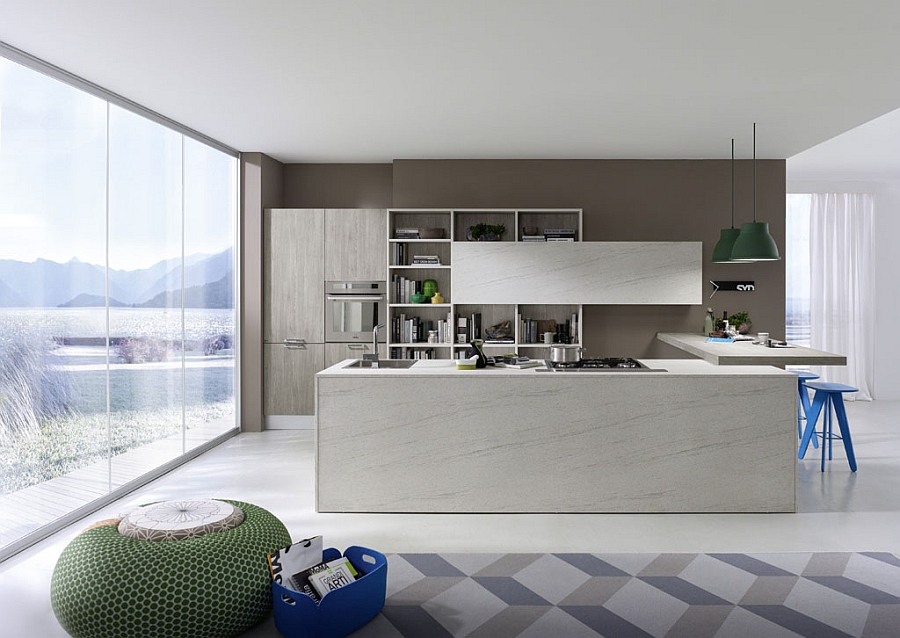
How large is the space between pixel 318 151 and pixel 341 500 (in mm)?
3446

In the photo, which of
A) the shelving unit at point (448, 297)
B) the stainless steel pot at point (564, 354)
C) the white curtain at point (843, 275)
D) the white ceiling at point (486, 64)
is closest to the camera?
the white ceiling at point (486, 64)

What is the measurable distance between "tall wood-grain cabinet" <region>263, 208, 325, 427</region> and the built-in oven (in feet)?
0.28

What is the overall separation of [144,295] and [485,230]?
2958 mm

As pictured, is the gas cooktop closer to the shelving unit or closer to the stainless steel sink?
the stainless steel sink

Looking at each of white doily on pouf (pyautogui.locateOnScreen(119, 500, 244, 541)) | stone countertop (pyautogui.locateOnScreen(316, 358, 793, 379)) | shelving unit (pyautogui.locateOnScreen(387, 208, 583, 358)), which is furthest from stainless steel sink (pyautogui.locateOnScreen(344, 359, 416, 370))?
shelving unit (pyautogui.locateOnScreen(387, 208, 583, 358))

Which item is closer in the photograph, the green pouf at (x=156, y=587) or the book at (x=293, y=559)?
the green pouf at (x=156, y=587)

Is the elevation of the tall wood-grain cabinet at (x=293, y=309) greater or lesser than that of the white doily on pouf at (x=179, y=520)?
greater

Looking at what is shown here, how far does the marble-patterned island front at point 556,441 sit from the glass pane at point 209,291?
1.96 m

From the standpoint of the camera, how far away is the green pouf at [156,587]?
7.70 feet

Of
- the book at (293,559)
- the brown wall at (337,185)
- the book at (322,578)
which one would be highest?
the brown wall at (337,185)

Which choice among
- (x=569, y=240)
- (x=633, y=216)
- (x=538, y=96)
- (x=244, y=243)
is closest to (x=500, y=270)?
(x=569, y=240)

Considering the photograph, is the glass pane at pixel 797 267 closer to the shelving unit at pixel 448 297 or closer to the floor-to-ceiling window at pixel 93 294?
the shelving unit at pixel 448 297

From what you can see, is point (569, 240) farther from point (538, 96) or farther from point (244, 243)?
point (244, 243)

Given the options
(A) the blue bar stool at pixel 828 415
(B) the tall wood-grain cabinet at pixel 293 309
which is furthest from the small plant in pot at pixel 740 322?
(B) the tall wood-grain cabinet at pixel 293 309
